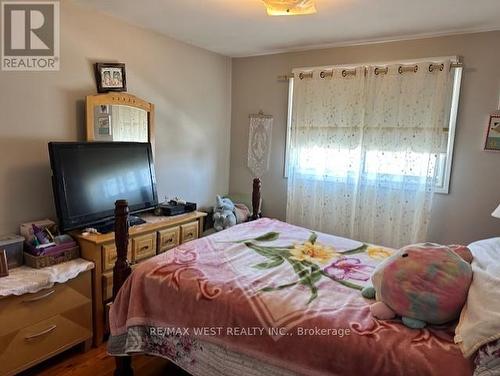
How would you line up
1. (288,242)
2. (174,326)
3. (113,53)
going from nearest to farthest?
1. (174,326)
2. (288,242)
3. (113,53)

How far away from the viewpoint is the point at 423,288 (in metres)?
1.38

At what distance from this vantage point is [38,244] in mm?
2182

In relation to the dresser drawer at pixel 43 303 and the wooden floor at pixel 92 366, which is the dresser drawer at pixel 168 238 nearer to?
the dresser drawer at pixel 43 303

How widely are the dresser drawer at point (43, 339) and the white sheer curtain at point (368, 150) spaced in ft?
7.42

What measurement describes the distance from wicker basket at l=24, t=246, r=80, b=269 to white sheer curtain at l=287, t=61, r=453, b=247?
87.3 inches

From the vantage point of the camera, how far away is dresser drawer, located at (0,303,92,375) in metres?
1.91

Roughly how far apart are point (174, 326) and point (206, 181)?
2.43 m

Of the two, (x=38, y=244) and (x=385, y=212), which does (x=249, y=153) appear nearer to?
(x=385, y=212)

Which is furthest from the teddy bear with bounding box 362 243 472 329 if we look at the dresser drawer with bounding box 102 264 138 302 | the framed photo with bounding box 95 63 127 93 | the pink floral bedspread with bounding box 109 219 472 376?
the framed photo with bounding box 95 63 127 93

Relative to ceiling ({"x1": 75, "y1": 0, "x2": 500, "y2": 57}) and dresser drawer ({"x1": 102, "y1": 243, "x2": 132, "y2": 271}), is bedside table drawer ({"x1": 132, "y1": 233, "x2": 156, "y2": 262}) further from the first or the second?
ceiling ({"x1": 75, "y1": 0, "x2": 500, "y2": 57})

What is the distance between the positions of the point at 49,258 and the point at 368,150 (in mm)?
2786

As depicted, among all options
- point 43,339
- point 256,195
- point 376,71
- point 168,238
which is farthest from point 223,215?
point 376,71

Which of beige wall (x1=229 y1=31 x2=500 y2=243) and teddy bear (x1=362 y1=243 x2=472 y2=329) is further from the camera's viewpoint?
beige wall (x1=229 y1=31 x2=500 y2=243)

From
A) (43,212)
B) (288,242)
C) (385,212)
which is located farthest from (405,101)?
(43,212)
